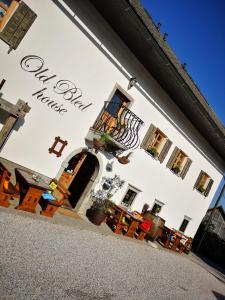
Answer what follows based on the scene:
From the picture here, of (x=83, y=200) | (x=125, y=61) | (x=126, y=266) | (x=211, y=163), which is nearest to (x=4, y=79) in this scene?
(x=125, y=61)

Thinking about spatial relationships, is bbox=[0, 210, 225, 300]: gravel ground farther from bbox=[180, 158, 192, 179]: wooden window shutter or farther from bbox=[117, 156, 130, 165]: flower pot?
bbox=[180, 158, 192, 179]: wooden window shutter

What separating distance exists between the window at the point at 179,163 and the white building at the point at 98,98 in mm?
59

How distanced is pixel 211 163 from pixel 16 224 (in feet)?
44.4

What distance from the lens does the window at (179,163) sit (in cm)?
1374

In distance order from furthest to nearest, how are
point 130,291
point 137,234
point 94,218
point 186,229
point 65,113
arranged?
point 186,229 → point 137,234 → point 94,218 → point 65,113 → point 130,291

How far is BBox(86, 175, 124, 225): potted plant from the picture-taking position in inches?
400

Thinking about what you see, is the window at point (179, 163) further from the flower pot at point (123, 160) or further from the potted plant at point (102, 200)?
the flower pot at point (123, 160)

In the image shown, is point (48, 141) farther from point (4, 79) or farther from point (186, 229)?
point (186, 229)

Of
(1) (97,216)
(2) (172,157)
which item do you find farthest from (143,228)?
(2) (172,157)

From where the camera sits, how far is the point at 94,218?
10.1 meters

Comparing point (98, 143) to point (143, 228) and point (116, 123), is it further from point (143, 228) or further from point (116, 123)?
point (143, 228)

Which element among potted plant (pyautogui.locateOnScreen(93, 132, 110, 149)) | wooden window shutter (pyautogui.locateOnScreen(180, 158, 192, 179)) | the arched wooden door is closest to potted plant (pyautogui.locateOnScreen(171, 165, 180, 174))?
wooden window shutter (pyautogui.locateOnScreen(180, 158, 192, 179))

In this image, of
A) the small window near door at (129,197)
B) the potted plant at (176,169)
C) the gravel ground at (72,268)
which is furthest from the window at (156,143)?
the gravel ground at (72,268)

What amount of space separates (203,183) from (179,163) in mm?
3271
